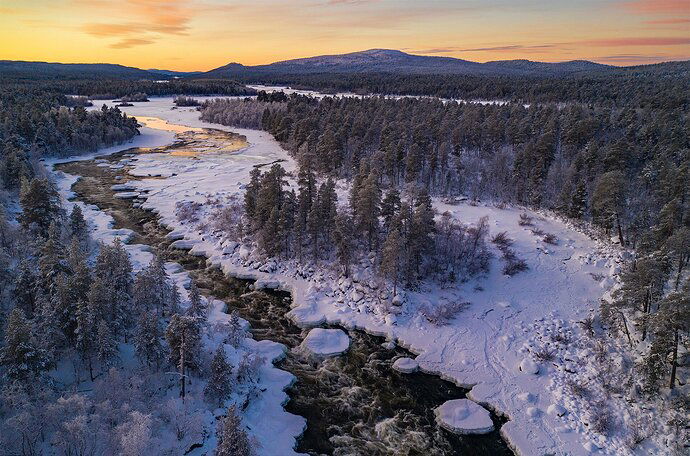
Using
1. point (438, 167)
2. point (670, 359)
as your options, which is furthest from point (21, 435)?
point (438, 167)

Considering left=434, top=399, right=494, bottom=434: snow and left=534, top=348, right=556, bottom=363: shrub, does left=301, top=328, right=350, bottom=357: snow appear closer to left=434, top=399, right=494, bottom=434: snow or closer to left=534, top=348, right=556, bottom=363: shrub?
left=434, top=399, right=494, bottom=434: snow

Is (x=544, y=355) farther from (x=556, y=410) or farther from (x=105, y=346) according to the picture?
(x=105, y=346)

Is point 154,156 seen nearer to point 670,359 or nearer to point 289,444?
point 289,444

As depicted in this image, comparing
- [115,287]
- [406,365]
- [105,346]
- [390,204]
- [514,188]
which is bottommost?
[406,365]

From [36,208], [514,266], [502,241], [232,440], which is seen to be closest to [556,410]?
[514,266]

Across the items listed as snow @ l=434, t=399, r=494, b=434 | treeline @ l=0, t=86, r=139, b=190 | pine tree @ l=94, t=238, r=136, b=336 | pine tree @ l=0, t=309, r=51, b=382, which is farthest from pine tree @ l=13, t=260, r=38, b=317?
treeline @ l=0, t=86, r=139, b=190

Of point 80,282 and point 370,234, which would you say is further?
point 370,234
